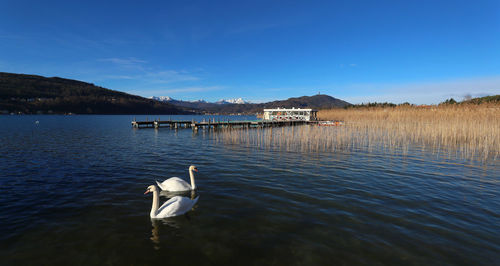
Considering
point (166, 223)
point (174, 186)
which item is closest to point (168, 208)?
point (166, 223)

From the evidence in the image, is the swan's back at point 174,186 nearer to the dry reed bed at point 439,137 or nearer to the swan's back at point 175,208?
the swan's back at point 175,208

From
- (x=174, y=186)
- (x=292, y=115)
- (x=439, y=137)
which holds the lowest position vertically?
(x=174, y=186)

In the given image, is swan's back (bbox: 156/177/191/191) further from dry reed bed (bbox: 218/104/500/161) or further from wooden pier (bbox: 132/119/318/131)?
wooden pier (bbox: 132/119/318/131)

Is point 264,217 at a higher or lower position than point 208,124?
lower

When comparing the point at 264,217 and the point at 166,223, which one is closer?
the point at 166,223

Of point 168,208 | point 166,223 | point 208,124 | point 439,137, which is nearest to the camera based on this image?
point 166,223

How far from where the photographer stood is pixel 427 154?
16.4m

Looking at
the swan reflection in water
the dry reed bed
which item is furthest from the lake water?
the dry reed bed

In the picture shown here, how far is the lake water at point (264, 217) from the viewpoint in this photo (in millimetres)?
5211

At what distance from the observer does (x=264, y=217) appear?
7.06m

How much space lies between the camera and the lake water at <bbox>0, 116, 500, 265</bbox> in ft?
17.1

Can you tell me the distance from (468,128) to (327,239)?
24547 millimetres

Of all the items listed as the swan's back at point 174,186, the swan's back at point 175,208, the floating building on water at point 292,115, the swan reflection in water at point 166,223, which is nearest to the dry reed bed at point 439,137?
the swan's back at point 174,186

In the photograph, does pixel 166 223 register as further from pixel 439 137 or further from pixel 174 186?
pixel 439 137
